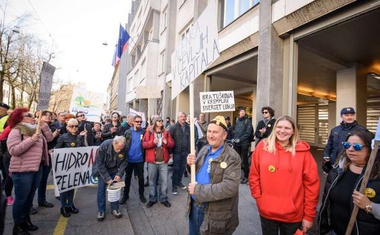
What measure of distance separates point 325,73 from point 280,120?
32.5ft


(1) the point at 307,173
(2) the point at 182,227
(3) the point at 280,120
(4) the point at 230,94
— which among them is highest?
(4) the point at 230,94

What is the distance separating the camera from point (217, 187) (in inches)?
87.6

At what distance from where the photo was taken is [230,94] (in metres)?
Answer: 6.14

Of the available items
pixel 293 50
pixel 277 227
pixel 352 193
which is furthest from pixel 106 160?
pixel 293 50

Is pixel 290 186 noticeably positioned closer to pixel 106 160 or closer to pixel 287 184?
pixel 287 184

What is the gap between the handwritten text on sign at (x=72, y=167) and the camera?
172 inches

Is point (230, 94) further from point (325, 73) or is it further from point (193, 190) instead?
point (325, 73)

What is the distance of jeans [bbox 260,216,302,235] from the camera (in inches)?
91.0

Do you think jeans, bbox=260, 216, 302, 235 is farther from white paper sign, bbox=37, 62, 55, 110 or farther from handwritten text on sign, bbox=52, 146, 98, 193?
white paper sign, bbox=37, 62, 55, 110

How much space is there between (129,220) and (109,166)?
1.09 m

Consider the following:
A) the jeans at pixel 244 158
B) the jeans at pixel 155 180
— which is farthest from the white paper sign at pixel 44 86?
the jeans at pixel 244 158

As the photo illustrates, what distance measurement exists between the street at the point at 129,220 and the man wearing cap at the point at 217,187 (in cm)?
165

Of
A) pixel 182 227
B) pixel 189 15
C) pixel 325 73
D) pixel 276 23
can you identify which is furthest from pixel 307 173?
pixel 189 15

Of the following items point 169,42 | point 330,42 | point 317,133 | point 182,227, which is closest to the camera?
point 182,227
